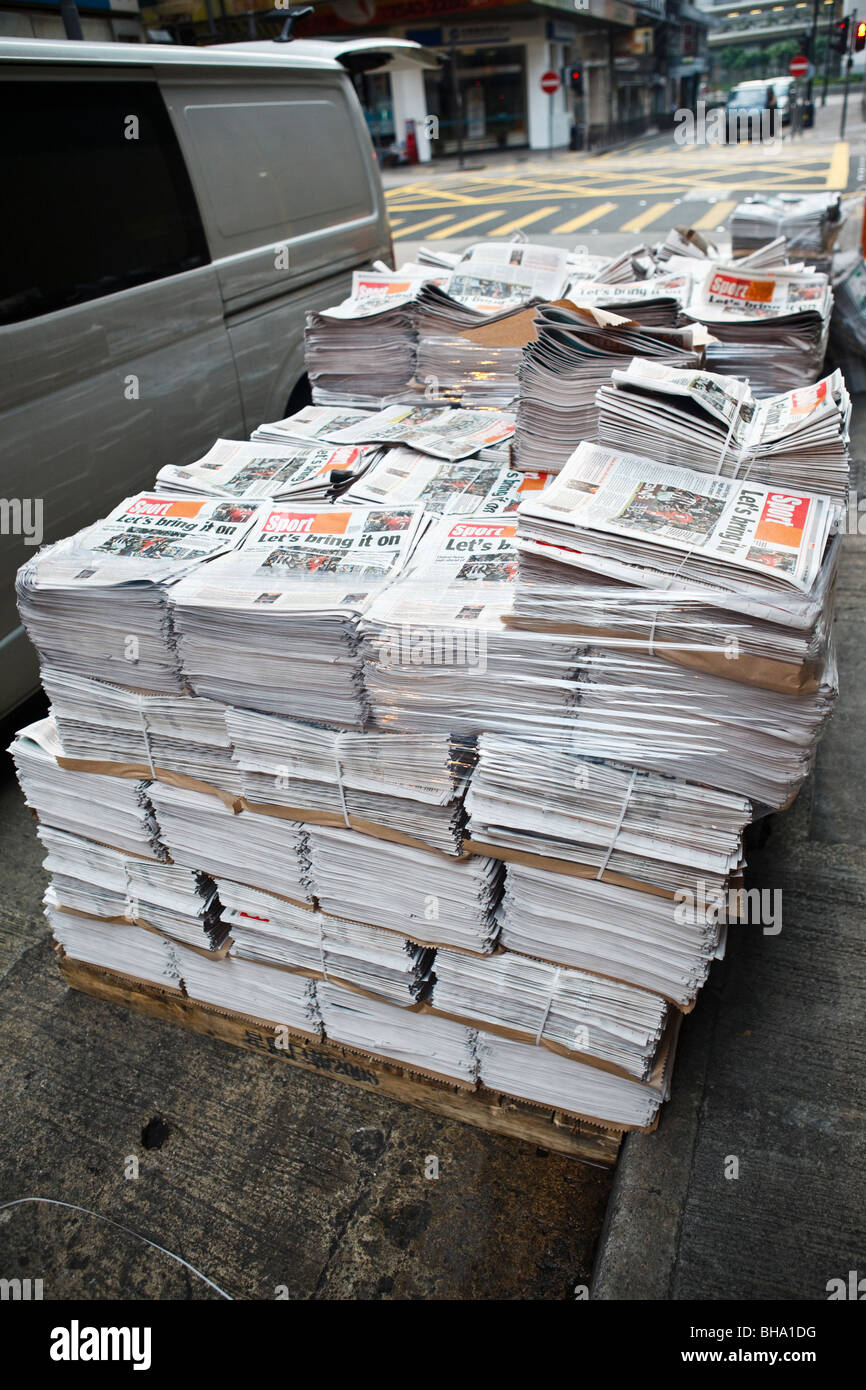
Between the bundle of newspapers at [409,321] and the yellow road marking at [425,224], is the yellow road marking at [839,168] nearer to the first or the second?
the yellow road marking at [425,224]

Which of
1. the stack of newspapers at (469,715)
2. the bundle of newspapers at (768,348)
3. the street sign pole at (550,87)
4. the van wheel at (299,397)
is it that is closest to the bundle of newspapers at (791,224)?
the van wheel at (299,397)

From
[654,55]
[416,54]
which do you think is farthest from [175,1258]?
[654,55]

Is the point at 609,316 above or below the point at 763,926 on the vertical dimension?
above

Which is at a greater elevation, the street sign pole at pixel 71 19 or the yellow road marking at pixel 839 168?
the street sign pole at pixel 71 19

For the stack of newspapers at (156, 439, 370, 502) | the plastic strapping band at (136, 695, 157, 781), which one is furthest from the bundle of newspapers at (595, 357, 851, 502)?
the plastic strapping band at (136, 695, 157, 781)

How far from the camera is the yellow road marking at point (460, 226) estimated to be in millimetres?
16109

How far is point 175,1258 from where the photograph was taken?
7.05ft

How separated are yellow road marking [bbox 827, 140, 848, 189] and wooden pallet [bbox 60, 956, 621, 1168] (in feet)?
62.5

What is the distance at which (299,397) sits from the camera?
5258 millimetres

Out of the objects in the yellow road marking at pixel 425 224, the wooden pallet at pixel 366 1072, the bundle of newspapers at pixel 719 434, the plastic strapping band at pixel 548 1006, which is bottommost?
the wooden pallet at pixel 366 1072

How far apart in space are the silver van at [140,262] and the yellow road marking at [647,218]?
460 inches

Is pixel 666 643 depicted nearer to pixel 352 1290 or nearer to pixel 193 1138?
pixel 352 1290

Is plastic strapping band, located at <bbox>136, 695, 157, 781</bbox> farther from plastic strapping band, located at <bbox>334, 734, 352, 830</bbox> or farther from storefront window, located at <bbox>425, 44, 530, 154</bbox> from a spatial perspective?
storefront window, located at <bbox>425, 44, 530, 154</bbox>
